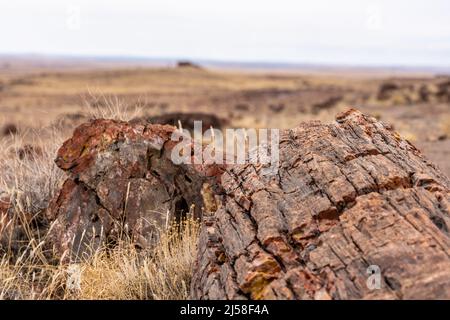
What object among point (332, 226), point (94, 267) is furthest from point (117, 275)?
point (332, 226)

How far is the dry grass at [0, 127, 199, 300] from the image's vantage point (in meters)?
4.59

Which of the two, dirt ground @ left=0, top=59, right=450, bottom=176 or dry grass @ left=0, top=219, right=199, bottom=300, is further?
dirt ground @ left=0, top=59, right=450, bottom=176

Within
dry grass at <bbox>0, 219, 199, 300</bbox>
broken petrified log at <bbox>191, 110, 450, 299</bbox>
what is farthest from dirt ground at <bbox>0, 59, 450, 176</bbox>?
broken petrified log at <bbox>191, 110, 450, 299</bbox>

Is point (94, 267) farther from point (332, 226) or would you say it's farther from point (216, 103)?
point (216, 103)

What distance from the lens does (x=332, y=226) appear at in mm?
4035

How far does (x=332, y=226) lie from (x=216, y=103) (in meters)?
35.9

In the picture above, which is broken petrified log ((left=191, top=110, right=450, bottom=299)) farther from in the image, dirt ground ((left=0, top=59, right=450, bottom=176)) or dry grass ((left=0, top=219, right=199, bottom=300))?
dirt ground ((left=0, top=59, right=450, bottom=176))

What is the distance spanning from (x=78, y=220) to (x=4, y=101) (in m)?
36.7

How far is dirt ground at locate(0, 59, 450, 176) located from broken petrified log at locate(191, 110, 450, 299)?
2836 millimetres

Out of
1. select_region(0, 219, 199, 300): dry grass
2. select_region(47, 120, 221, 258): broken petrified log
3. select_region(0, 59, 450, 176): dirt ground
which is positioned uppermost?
select_region(47, 120, 221, 258): broken petrified log

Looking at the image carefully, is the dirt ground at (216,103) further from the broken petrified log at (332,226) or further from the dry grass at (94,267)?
the broken petrified log at (332,226)
